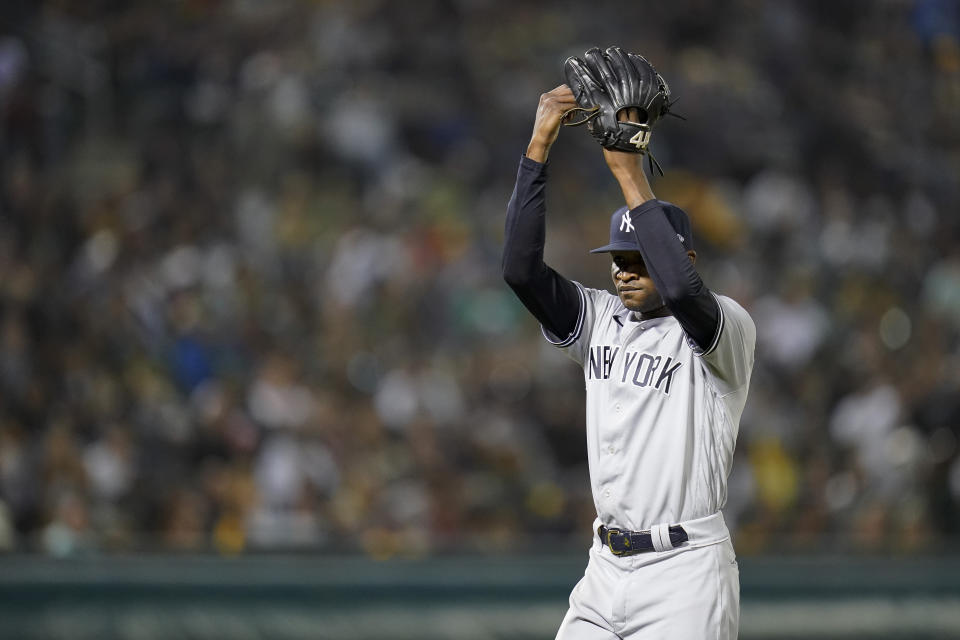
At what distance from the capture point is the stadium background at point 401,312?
691 cm

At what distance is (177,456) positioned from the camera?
7047 millimetres

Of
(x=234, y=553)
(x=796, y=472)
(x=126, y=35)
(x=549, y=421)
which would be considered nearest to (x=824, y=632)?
(x=796, y=472)

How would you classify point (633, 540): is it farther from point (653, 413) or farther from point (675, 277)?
point (675, 277)

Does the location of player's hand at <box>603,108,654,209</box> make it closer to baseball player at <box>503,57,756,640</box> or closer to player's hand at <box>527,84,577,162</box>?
baseball player at <box>503,57,756,640</box>

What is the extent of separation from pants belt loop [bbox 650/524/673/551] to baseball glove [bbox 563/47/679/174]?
3.18 ft

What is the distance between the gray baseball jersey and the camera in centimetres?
327

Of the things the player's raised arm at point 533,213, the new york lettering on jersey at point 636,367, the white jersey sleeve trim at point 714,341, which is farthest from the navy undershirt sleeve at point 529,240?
the white jersey sleeve trim at point 714,341

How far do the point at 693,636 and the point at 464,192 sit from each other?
6.64m

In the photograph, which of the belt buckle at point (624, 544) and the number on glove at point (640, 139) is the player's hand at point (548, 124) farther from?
the belt buckle at point (624, 544)

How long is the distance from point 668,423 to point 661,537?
0.29 meters

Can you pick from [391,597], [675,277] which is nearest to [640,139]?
[675,277]

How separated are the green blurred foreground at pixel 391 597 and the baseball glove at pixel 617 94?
4.13 meters

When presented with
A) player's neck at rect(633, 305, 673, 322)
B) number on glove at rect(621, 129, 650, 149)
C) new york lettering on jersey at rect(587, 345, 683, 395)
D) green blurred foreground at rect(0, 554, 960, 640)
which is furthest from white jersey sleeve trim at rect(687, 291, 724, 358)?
green blurred foreground at rect(0, 554, 960, 640)

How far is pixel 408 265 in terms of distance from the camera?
883 centimetres
